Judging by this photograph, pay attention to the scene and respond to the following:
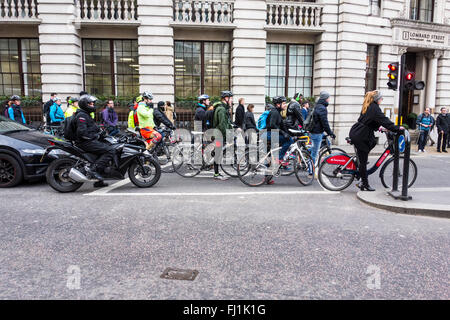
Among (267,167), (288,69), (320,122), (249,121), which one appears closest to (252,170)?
(267,167)

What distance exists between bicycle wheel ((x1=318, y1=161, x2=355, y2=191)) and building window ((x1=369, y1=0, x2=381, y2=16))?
14172 millimetres

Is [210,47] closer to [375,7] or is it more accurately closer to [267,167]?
[375,7]

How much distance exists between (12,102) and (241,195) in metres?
9.49

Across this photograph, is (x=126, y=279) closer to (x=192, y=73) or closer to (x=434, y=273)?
(x=434, y=273)

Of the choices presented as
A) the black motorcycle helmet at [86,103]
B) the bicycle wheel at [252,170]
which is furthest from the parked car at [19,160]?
the bicycle wheel at [252,170]

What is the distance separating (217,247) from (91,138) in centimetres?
406

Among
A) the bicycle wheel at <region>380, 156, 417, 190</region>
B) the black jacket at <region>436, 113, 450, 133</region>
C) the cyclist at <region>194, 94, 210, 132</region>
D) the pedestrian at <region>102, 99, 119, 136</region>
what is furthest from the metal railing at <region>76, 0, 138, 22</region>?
the black jacket at <region>436, 113, 450, 133</region>

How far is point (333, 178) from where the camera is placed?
7344mm

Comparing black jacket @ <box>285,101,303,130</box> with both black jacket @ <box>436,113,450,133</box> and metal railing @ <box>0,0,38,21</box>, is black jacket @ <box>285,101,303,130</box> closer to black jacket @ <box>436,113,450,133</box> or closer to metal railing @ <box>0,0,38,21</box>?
black jacket @ <box>436,113,450,133</box>

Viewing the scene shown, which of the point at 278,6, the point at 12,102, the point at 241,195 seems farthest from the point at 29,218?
the point at 278,6

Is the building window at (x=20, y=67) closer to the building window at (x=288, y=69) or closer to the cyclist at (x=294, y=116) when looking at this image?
the building window at (x=288, y=69)

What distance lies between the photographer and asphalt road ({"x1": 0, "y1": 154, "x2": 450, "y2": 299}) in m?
3.24

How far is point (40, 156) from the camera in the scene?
7.56 metres
